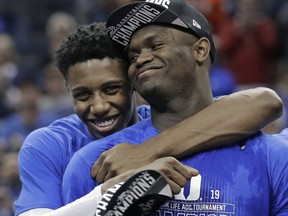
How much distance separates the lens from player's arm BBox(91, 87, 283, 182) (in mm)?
3338

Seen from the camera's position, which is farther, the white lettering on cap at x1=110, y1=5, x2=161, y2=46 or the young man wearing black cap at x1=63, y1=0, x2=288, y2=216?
the white lettering on cap at x1=110, y1=5, x2=161, y2=46

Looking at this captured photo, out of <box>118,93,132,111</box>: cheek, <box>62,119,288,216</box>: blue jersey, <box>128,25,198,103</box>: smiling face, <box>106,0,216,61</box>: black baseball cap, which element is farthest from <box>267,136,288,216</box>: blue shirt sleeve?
<box>118,93,132,111</box>: cheek

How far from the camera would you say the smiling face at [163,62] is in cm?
340

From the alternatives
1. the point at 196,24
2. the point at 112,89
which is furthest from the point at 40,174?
the point at 196,24

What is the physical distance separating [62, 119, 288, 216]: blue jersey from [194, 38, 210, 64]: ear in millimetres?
390

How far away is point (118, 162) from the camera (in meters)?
3.33

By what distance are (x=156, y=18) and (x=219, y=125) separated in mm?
498

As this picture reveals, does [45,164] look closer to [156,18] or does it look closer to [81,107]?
[81,107]

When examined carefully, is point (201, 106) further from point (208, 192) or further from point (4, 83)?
point (4, 83)

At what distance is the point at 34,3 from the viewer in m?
10.2

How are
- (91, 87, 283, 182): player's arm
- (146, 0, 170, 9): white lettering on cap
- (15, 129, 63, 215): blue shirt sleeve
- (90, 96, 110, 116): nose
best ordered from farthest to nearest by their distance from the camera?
(90, 96, 110, 116): nose < (15, 129, 63, 215): blue shirt sleeve < (146, 0, 170, 9): white lettering on cap < (91, 87, 283, 182): player's arm

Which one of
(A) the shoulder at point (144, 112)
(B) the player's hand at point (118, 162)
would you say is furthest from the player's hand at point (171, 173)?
(A) the shoulder at point (144, 112)

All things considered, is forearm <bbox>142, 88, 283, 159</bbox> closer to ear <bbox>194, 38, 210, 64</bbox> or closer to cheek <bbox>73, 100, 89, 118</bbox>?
ear <bbox>194, 38, 210, 64</bbox>

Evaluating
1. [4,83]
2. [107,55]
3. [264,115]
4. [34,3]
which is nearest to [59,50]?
[107,55]
